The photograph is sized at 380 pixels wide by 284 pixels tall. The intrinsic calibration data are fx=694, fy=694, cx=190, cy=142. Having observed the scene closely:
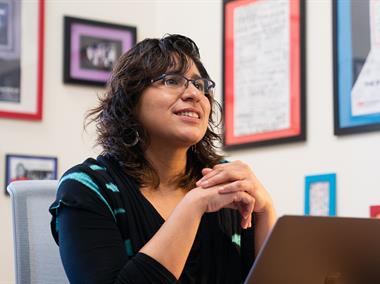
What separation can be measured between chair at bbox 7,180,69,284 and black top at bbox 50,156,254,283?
16 centimetres

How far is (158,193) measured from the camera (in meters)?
1.58

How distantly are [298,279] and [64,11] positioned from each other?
2287 millimetres

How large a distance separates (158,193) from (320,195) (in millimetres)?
939

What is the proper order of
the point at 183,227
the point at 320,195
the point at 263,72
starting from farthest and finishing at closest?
1. the point at 263,72
2. the point at 320,195
3. the point at 183,227

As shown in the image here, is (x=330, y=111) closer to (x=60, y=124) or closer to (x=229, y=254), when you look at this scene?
(x=229, y=254)

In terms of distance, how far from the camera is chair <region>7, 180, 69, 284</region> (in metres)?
1.61

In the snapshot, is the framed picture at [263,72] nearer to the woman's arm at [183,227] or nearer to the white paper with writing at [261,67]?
the white paper with writing at [261,67]

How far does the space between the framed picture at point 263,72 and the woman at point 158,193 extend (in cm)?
84

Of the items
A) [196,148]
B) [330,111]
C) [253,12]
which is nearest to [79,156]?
[253,12]

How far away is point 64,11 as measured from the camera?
3166 millimetres

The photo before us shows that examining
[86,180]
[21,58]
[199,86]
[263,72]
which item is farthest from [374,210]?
[21,58]

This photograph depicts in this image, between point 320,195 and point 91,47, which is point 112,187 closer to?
point 320,195

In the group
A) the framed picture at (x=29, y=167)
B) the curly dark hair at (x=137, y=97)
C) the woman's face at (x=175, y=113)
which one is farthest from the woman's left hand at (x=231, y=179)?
the framed picture at (x=29, y=167)

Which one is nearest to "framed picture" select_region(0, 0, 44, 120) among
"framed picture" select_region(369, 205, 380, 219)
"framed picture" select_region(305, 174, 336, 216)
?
"framed picture" select_region(305, 174, 336, 216)
